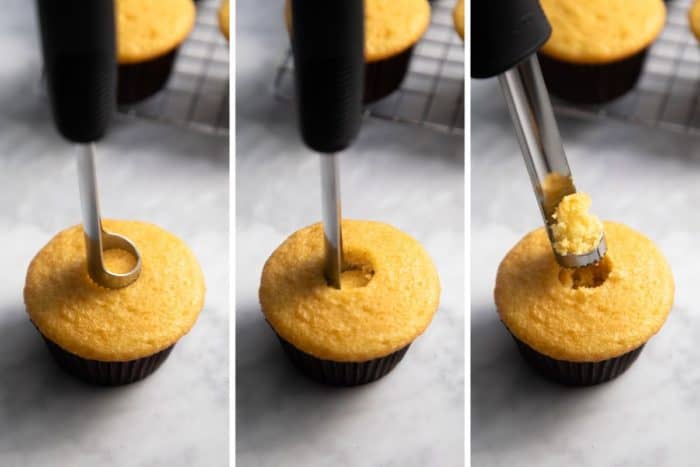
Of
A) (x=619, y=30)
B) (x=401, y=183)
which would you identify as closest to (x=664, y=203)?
(x=619, y=30)

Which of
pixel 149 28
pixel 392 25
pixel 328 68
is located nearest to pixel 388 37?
pixel 392 25

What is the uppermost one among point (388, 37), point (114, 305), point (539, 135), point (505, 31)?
point (505, 31)

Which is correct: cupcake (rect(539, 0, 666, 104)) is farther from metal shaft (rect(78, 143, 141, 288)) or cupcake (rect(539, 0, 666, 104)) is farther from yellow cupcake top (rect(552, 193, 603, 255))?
metal shaft (rect(78, 143, 141, 288))

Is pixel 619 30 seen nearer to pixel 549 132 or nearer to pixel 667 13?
pixel 667 13

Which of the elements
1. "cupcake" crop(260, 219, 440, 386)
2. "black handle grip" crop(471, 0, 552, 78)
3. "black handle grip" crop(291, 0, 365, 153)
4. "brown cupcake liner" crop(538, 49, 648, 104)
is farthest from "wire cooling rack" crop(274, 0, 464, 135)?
"black handle grip" crop(291, 0, 365, 153)

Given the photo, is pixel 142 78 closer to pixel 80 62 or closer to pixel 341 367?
pixel 341 367
